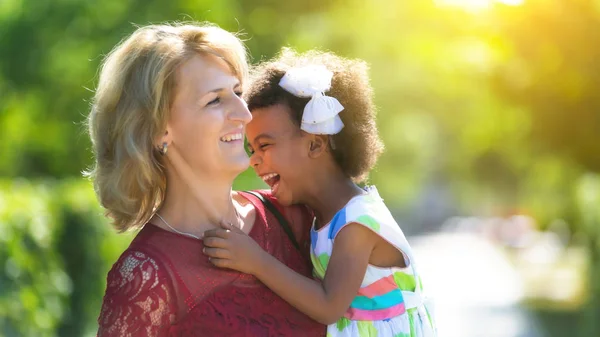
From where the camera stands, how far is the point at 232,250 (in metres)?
2.95

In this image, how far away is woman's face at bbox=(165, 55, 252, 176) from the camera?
300 centimetres

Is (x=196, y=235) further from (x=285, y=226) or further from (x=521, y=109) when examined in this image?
(x=521, y=109)

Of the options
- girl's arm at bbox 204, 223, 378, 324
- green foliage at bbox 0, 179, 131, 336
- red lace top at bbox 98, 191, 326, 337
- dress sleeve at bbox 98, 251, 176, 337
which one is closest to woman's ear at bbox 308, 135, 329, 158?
girl's arm at bbox 204, 223, 378, 324

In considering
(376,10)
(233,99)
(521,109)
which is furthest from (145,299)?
(376,10)

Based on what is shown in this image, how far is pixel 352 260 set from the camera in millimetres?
3156

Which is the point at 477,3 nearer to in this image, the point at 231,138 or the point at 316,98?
the point at 316,98

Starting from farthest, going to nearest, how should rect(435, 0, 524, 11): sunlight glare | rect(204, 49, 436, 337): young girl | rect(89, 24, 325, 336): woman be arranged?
rect(435, 0, 524, 11): sunlight glare < rect(204, 49, 436, 337): young girl < rect(89, 24, 325, 336): woman

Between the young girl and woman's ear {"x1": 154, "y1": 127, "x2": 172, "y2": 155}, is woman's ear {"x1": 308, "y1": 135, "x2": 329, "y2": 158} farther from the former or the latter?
woman's ear {"x1": 154, "y1": 127, "x2": 172, "y2": 155}

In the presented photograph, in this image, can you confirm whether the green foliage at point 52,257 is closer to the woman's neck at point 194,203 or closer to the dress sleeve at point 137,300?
the woman's neck at point 194,203

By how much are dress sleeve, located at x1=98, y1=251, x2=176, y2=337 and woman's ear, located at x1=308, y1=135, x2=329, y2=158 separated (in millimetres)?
848

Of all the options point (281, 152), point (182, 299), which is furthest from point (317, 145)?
point (182, 299)

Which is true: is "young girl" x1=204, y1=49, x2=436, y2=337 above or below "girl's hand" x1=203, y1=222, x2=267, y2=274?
above

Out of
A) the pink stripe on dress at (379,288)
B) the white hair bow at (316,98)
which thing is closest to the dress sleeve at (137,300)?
the pink stripe on dress at (379,288)

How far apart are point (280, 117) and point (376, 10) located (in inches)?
676
